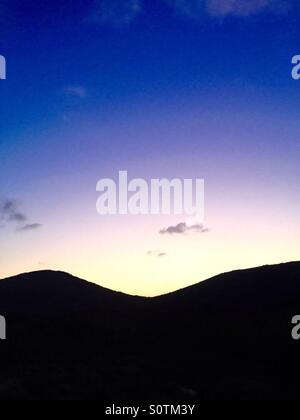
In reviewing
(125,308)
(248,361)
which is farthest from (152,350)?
(125,308)

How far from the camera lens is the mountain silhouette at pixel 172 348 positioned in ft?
119

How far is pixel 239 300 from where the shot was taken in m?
81.4

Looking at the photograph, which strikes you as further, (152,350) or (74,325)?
(74,325)

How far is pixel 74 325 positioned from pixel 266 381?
32719mm

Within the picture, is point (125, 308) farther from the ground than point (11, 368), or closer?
farther from the ground

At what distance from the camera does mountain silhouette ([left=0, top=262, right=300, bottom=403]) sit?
119ft

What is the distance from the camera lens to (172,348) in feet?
181
